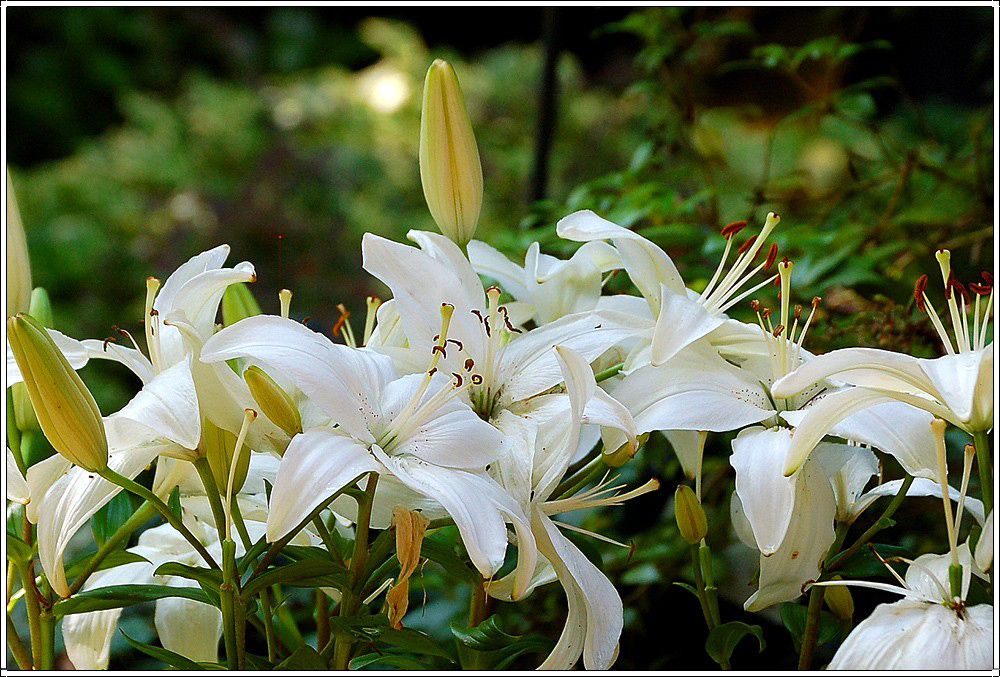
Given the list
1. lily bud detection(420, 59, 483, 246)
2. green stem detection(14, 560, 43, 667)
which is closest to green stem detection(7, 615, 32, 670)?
green stem detection(14, 560, 43, 667)

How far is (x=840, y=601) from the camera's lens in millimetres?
354

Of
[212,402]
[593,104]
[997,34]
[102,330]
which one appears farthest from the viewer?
[593,104]

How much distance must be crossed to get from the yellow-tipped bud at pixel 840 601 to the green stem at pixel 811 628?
15mm

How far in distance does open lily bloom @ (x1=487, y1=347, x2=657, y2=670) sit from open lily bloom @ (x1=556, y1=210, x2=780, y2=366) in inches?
1.4

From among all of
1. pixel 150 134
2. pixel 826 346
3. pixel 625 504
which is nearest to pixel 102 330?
pixel 150 134

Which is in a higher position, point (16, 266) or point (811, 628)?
point (16, 266)

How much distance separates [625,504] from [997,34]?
33 cm

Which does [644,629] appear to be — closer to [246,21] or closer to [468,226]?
[468,226]

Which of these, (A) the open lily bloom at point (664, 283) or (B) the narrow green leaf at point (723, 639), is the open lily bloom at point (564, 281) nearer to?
(A) the open lily bloom at point (664, 283)

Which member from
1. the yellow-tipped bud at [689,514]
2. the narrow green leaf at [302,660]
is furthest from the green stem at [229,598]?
the yellow-tipped bud at [689,514]

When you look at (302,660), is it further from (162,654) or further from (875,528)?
(875,528)

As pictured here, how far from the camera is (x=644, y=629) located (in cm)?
49

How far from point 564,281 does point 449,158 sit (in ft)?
0.23

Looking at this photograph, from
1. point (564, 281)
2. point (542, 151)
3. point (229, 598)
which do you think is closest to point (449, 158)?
point (564, 281)
